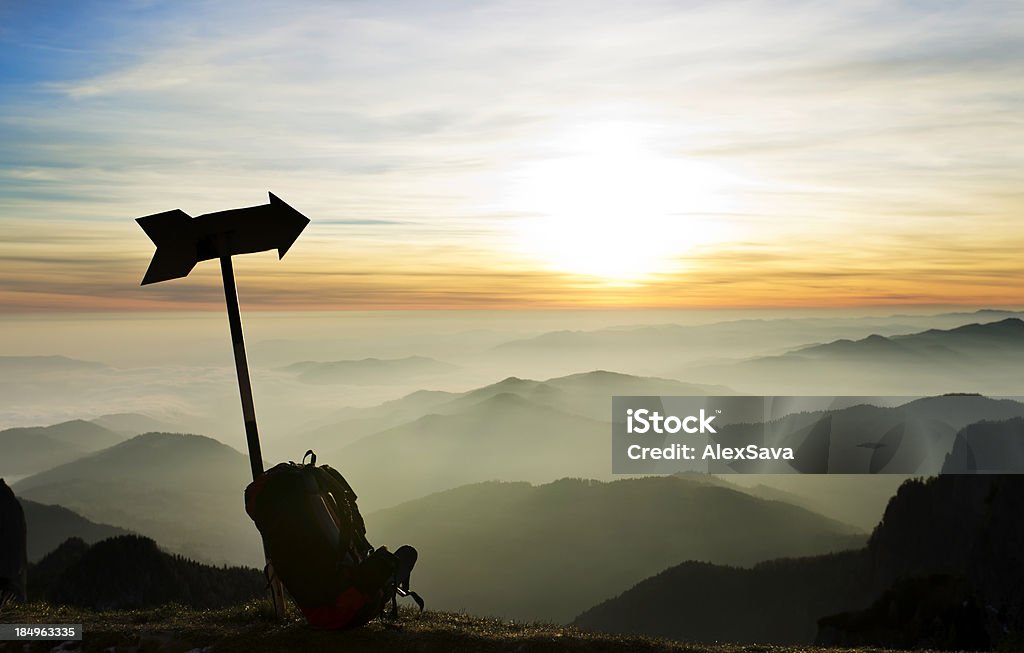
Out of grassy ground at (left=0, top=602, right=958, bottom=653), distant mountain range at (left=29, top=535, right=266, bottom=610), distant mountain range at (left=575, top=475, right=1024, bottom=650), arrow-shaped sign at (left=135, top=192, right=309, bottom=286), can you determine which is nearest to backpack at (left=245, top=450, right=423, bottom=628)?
grassy ground at (left=0, top=602, right=958, bottom=653)

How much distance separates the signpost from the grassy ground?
0.98 m

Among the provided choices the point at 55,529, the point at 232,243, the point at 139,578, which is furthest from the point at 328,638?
the point at 55,529

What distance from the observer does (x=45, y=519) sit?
546ft

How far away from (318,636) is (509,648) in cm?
309

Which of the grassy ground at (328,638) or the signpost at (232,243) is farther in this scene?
the signpost at (232,243)

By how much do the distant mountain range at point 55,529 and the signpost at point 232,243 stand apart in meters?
152

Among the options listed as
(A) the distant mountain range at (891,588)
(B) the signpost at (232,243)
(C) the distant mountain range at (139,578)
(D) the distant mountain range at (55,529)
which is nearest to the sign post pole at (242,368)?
(B) the signpost at (232,243)

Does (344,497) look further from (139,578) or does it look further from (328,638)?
(139,578)

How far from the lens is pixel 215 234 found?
49.6 ft

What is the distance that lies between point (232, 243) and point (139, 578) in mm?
56442

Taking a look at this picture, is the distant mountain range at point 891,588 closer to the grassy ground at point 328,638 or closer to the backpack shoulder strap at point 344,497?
the grassy ground at point 328,638

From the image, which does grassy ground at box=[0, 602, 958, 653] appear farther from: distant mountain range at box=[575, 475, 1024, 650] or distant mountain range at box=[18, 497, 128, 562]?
distant mountain range at box=[18, 497, 128, 562]

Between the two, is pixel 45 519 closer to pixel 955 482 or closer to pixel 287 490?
pixel 955 482

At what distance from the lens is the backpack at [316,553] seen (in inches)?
540
